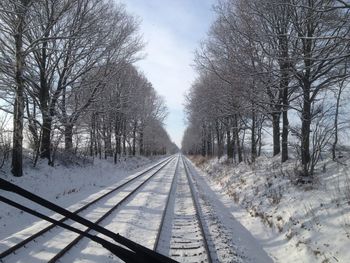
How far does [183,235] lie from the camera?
10.7m

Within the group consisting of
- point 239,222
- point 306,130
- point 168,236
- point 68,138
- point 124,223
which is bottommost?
point 239,222

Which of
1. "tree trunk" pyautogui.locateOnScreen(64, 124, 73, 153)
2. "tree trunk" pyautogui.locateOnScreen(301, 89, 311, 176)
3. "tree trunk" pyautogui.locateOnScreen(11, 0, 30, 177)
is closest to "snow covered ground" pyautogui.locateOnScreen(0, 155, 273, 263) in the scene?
"tree trunk" pyautogui.locateOnScreen(11, 0, 30, 177)

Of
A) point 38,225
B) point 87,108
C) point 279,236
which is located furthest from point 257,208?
point 87,108

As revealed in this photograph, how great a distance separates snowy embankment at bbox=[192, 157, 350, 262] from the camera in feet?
27.3

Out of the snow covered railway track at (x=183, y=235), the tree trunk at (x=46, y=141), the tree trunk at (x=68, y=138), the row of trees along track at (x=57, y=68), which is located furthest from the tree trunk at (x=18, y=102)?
the snow covered railway track at (x=183, y=235)

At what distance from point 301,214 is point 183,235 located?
10.1 ft

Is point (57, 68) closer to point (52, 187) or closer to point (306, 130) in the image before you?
point (52, 187)

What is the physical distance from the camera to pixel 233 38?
18375 millimetres

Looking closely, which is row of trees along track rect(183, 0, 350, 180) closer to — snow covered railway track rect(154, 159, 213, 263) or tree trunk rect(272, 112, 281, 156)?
tree trunk rect(272, 112, 281, 156)

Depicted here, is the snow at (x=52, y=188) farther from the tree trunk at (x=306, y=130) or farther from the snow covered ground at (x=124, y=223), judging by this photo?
the tree trunk at (x=306, y=130)

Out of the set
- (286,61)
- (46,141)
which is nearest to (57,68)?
(46,141)

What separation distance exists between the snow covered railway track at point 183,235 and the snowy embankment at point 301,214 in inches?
62.1

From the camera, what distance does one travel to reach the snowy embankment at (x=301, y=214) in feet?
27.3

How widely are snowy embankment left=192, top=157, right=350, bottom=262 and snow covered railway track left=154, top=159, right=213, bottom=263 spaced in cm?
158
